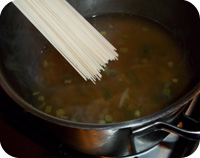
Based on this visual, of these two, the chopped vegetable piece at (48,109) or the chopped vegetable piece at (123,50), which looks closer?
the chopped vegetable piece at (48,109)

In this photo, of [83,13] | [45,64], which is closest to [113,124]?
[45,64]

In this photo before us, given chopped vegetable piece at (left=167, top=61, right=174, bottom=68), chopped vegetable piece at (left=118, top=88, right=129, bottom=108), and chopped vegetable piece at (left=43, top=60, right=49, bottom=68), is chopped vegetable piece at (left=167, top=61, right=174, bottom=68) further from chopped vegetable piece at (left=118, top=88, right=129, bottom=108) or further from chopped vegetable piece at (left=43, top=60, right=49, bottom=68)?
chopped vegetable piece at (left=43, top=60, right=49, bottom=68)

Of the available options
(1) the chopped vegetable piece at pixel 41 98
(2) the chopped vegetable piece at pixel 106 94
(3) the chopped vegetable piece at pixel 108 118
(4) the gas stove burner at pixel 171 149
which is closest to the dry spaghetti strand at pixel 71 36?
(2) the chopped vegetable piece at pixel 106 94

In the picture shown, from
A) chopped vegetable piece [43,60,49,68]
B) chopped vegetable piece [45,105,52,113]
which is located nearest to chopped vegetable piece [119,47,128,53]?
chopped vegetable piece [43,60,49,68]

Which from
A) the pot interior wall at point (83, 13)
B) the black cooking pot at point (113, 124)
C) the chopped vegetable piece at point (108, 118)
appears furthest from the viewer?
the pot interior wall at point (83, 13)

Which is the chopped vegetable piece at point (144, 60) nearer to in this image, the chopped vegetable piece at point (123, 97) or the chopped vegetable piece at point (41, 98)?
the chopped vegetable piece at point (123, 97)

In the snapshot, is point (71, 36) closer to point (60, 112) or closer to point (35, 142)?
point (60, 112)

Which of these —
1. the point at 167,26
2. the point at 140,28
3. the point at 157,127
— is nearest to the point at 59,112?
the point at 157,127
